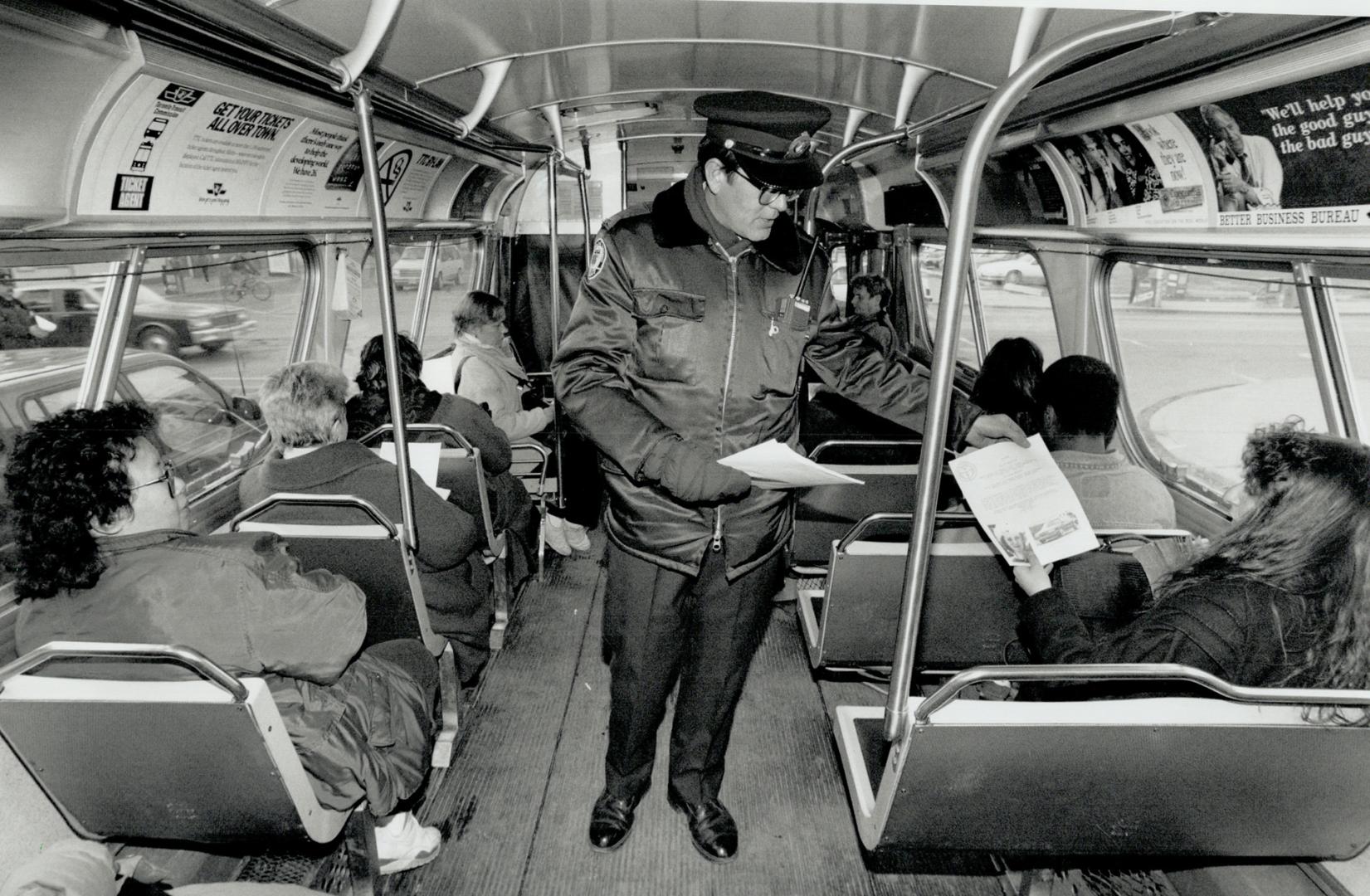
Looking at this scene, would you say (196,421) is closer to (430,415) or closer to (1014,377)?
(430,415)

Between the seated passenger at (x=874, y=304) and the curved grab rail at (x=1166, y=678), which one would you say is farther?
the seated passenger at (x=874, y=304)

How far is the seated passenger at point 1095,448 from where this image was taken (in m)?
2.96

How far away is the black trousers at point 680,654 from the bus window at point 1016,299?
11.4 ft

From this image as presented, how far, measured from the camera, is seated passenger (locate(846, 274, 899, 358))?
302 inches

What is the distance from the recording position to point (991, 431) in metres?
2.43

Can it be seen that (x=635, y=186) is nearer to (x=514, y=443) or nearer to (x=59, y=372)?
(x=514, y=443)

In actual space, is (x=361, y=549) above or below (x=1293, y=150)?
below

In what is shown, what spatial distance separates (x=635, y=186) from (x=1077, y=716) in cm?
823

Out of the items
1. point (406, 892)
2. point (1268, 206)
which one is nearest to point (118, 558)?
point (406, 892)

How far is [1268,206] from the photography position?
3.00 meters

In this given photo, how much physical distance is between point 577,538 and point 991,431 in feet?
12.2

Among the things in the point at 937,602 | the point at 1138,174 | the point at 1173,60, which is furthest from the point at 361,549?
the point at 1138,174

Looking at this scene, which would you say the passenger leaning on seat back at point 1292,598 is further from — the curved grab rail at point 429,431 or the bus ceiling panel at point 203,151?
the bus ceiling panel at point 203,151

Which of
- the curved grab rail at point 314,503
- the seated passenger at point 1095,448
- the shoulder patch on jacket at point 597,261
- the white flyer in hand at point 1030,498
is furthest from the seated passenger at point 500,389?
the white flyer in hand at point 1030,498
